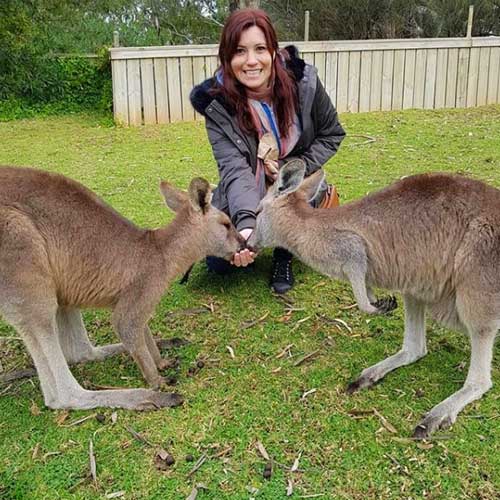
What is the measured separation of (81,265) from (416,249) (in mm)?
1294

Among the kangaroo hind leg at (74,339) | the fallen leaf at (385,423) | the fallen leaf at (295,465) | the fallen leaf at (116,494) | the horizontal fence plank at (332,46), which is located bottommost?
the fallen leaf at (116,494)

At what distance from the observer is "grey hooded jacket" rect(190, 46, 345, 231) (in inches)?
127

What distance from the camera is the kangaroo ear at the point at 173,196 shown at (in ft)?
8.57

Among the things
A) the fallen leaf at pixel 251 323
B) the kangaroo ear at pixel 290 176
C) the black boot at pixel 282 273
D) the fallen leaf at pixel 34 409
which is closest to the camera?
the fallen leaf at pixel 34 409

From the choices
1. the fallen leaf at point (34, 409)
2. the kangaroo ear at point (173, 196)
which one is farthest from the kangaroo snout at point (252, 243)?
the fallen leaf at point (34, 409)

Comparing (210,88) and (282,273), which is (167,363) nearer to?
(282,273)

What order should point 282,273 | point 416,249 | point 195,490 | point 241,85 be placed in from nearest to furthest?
1. point 195,490
2. point 416,249
3. point 241,85
4. point 282,273

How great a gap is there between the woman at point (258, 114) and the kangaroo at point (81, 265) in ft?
1.97

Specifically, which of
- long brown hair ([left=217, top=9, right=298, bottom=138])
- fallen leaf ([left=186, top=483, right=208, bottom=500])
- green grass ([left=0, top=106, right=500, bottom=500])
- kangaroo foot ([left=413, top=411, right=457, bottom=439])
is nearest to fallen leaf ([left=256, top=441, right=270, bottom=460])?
green grass ([left=0, top=106, right=500, bottom=500])

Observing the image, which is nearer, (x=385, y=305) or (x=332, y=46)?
(x=385, y=305)

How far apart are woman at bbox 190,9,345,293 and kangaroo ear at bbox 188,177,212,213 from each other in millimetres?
520

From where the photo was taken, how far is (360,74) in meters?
7.72

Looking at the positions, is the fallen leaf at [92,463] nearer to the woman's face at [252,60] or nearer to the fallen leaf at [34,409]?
the fallen leaf at [34,409]

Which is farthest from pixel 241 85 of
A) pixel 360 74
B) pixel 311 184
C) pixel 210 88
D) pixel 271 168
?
pixel 360 74
